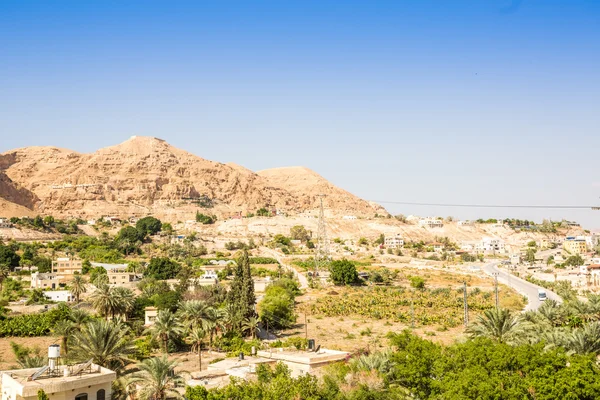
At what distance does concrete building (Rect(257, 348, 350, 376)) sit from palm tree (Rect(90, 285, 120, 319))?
50.7 ft

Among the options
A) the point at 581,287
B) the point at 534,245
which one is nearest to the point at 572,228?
the point at 534,245

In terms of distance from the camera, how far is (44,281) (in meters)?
61.5

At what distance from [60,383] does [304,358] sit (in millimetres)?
10427

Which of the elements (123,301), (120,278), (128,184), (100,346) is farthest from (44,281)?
(128,184)

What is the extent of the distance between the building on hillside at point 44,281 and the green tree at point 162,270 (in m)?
9.86

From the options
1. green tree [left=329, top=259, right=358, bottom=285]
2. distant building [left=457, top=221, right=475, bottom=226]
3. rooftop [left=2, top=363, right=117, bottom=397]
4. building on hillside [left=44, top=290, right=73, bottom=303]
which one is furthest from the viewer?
distant building [left=457, top=221, right=475, bottom=226]

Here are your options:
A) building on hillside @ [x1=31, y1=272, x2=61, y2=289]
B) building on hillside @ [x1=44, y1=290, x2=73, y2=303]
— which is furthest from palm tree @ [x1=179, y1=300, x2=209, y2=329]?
building on hillside @ [x1=31, y1=272, x2=61, y2=289]

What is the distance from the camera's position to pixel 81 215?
144 m

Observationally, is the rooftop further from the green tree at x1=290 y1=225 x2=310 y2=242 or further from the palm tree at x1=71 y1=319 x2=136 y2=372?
the green tree at x1=290 y1=225 x2=310 y2=242

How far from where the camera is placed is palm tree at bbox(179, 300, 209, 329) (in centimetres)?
3412

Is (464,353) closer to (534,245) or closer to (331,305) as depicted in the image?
(331,305)

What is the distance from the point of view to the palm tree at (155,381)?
2125 cm

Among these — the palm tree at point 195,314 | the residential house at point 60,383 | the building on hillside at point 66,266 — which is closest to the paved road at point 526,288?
the palm tree at point 195,314

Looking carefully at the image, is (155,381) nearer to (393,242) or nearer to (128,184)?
(393,242)
